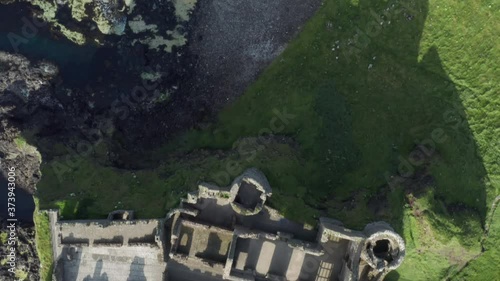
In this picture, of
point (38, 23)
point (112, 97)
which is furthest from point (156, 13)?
point (38, 23)

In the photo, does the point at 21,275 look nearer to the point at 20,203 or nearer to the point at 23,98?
the point at 20,203

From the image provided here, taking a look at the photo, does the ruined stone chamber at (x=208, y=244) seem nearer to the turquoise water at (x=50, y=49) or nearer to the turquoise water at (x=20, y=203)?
the turquoise water at (x=20, y=203)

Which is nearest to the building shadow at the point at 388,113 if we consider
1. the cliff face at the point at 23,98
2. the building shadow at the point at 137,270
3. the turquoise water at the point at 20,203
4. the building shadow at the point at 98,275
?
the building shadow at the point at 137,270

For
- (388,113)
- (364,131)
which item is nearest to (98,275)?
(364,131)

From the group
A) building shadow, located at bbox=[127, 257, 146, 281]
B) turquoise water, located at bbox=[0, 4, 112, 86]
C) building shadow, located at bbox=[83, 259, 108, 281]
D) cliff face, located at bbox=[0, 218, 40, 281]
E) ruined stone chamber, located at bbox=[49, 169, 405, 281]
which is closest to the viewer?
ruined stone chamber, located at bbox=[49, 169, 405, 281]

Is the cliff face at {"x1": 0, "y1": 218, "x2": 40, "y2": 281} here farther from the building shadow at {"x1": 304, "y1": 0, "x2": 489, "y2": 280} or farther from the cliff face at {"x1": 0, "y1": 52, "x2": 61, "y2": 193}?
the building shadow at {"x1": 304, "y1": 0, "x2": 489, "y2": 280}

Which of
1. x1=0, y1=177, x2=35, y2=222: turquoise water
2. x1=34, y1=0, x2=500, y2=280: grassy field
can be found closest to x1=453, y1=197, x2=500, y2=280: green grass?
x1=34, y1=0, x2=500, y2=280: grassy field
